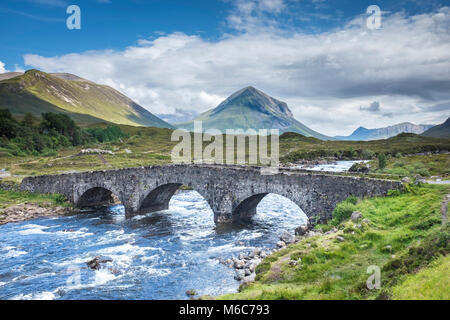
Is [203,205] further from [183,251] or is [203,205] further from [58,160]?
[58,160]

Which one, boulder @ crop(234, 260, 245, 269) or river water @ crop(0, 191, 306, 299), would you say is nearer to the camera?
river water @ crop(0, 191, 306, 299)

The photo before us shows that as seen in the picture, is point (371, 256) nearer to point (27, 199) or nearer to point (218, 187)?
point (218, 187)

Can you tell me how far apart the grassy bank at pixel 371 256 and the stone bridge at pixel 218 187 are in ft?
7.75

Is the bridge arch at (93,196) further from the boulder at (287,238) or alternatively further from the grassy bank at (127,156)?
the boulder at (287,238)

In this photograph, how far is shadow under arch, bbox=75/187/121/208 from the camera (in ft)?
150

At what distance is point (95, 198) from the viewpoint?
4809cm

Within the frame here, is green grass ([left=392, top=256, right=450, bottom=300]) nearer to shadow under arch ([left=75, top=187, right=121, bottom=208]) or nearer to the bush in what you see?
shadow under arch ([left=75, top=187, right=121, bottom=208])

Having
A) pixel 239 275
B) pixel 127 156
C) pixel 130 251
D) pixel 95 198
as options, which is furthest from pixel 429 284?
pixel 127 156

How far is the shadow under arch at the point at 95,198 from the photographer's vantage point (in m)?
45.8

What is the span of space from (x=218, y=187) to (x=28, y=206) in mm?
27344

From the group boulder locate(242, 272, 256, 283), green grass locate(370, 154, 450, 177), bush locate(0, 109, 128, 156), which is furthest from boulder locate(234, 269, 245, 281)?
bush locate(0, 109, 128, 156)

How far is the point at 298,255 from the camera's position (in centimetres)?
1844

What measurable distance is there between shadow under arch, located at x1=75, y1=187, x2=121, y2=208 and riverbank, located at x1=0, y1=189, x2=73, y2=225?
1.98m
